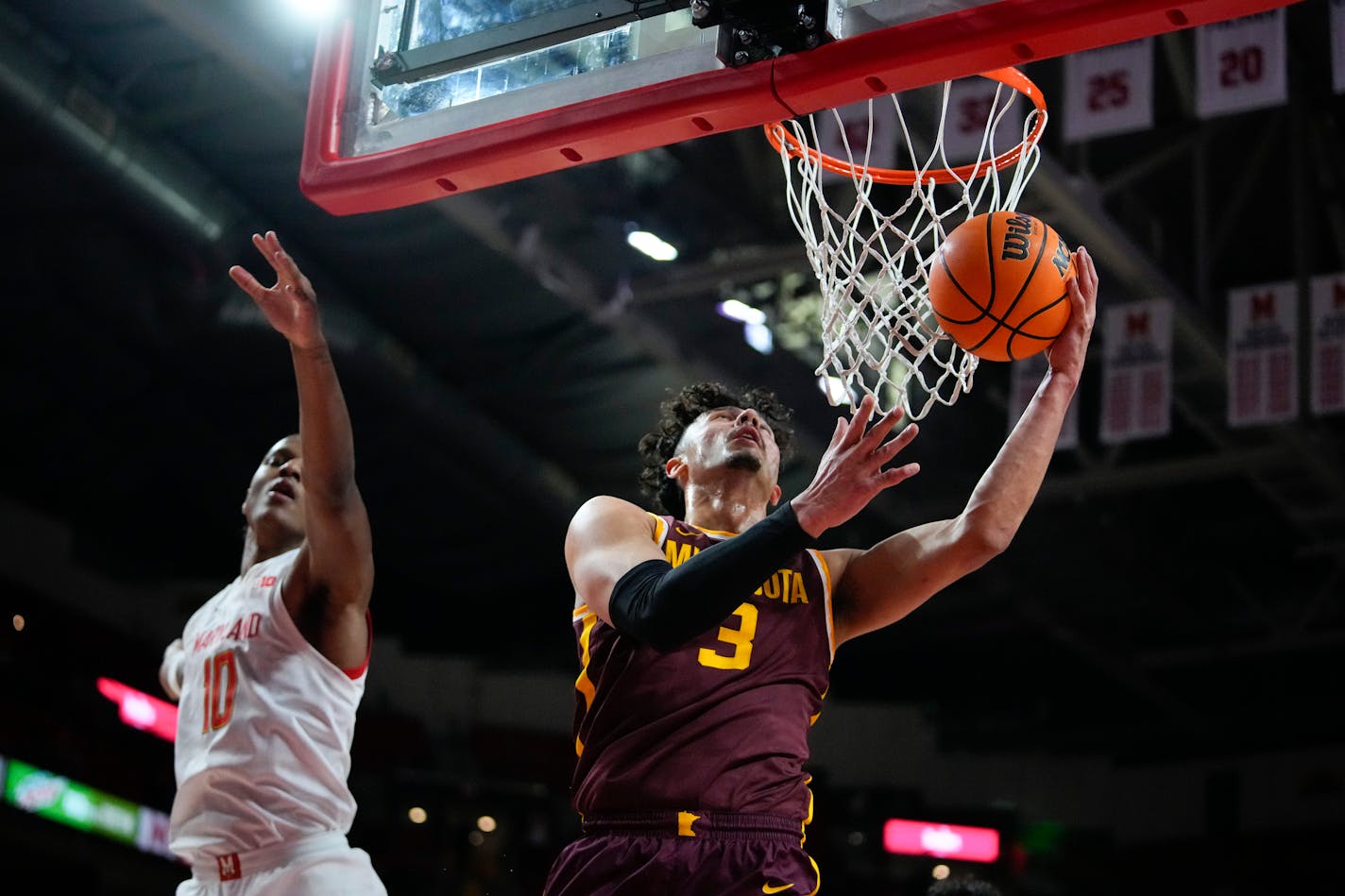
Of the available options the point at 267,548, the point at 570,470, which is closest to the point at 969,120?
the point at 267,548

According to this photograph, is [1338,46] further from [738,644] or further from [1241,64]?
[738,644]

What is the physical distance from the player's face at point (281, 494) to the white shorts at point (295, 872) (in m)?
0.97

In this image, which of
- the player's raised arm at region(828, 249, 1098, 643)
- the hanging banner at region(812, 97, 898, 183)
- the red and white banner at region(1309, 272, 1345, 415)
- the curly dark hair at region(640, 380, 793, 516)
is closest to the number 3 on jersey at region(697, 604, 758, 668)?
the player's raised arm at region(828, 249, 1098, 643)

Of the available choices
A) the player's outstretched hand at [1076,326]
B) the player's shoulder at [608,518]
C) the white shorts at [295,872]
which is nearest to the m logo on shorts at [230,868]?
the white shorts at [295,872]

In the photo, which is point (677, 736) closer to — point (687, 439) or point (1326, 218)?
point (687, 439)

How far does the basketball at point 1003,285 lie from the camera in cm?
336

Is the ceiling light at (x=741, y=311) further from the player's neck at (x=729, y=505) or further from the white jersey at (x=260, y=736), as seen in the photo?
the player's neck at (x=729, y=505)

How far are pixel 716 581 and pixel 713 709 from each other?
1.52ft

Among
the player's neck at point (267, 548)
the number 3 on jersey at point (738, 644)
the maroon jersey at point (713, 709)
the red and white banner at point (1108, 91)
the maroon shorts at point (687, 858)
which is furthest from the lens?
the red and white banner at point (1108, 91)

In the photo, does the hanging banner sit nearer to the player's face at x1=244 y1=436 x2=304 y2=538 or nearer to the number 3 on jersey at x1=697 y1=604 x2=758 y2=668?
the player's face at x1=244 y1=436 x2=304 y2=538

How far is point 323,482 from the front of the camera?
385 centimetres

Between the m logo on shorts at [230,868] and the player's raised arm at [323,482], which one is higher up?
the player's raised arm at [323,482]

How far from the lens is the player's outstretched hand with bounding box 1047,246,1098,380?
3436mm

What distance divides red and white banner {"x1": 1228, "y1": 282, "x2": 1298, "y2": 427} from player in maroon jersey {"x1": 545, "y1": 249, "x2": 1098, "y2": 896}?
5.48 metres
